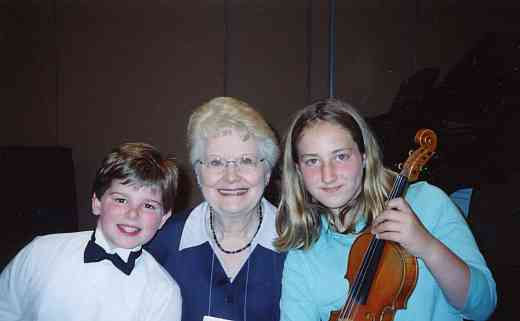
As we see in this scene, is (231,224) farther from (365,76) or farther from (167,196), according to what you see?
(365,76)

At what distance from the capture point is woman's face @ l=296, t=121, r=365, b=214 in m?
1.41

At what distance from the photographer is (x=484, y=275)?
1.31 metres

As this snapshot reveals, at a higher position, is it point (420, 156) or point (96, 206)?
point (420, 156)

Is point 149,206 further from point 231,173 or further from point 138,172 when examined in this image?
point 231,173

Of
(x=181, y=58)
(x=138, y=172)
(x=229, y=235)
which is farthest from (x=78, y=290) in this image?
(x=181, y=58)

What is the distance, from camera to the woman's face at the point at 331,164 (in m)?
1.41

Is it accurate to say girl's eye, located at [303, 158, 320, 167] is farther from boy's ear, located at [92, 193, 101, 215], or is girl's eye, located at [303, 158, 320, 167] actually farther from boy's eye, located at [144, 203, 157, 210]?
boy's ear, located at [92, 193, 101, 215]

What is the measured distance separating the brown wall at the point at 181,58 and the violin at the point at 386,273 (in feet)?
11.3

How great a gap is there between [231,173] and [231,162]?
0.05 metres

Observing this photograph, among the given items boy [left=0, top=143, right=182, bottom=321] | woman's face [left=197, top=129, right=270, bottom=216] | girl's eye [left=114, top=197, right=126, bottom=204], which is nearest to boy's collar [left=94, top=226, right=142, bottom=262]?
boy [left=0, top=143, right=182, bottom=321]

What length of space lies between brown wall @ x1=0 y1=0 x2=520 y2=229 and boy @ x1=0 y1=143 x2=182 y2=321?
9.87ft

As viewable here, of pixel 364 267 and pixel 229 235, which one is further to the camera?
pixel 229 235

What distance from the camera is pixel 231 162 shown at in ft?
5.41

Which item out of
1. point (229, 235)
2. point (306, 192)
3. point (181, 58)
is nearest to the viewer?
point (306, 192)
